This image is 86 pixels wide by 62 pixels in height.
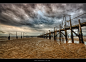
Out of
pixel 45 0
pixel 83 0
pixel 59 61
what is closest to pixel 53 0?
pixel 45 0

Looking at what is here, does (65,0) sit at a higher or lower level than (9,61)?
higher

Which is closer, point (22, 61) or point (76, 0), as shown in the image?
point (22, 61)

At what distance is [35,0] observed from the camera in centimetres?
203

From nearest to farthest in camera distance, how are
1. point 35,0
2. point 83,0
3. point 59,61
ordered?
point 59,61 → point 83,0 → point 35,0

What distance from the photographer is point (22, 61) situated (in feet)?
5.50

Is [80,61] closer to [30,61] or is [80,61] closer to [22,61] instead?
[30,61]

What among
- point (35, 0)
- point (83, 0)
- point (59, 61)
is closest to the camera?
point (59, 61)

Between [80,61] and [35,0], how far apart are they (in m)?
3.13

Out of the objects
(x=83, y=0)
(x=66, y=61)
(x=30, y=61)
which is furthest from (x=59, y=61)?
(x=83, y=0)

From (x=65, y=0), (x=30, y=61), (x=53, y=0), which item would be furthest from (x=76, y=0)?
(x=30, y=61)

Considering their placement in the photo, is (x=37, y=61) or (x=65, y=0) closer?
(x=37, y=61)

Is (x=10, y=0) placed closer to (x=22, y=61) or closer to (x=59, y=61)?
(x=22, y=61)

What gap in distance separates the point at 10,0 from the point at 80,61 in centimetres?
384

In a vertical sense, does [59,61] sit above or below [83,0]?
below
